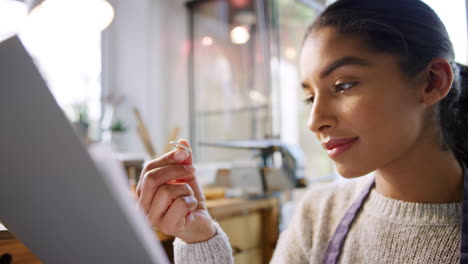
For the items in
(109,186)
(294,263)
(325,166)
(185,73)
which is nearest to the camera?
(109,186)

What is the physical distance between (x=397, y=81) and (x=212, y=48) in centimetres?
249

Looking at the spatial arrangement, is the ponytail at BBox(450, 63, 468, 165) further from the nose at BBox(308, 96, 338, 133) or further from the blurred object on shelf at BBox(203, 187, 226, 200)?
the blurred object on shelf at BBox(203, 187, 226, 200)

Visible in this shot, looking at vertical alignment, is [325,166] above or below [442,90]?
below

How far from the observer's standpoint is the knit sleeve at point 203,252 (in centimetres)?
48

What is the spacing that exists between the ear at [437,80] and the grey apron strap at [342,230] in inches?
8.0

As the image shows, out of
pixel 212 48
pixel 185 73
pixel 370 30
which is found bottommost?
pixel 185 73

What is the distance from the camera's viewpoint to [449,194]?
56cm

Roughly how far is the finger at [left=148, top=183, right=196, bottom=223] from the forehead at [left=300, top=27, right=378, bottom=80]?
0.85ft

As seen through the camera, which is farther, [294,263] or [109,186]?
[294,263]

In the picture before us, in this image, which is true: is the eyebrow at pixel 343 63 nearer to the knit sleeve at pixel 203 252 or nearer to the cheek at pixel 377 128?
the cheek at pixel 377 128

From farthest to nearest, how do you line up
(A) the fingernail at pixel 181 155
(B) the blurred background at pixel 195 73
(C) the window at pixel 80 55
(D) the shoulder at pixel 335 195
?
(B) the blurred background at pixel 195 73
(C) the window at pixel 80 55
(D) the shoulder at pixel 335 195
(A) the fingernail at pixel 181 155

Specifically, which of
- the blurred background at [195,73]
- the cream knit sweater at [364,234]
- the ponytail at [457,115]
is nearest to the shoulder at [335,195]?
the cream knit sweater at [364,234]

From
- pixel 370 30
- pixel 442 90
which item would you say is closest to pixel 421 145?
pixel 442 90

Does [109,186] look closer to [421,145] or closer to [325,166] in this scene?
[421,145]
